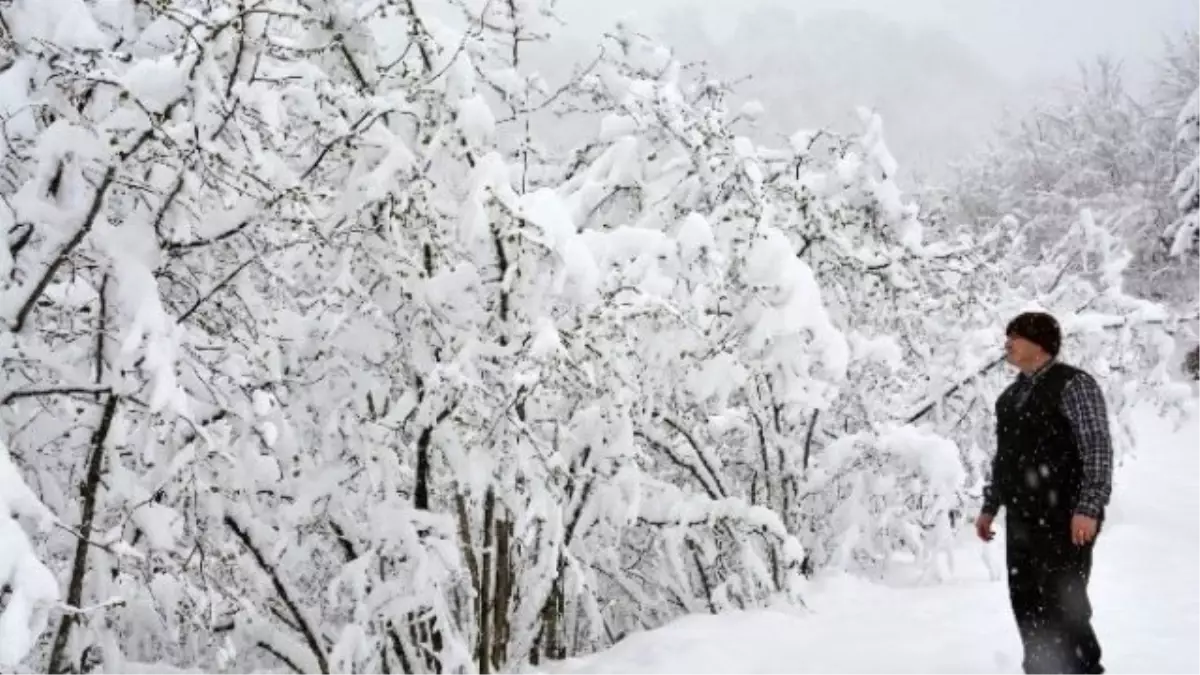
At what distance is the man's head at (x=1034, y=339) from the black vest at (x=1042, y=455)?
0.07 metres

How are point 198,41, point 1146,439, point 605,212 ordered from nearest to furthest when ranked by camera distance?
point 198,41 → point 605,212 → point 1146,439

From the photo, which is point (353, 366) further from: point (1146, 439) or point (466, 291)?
point (1146, 439)

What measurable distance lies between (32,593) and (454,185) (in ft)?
7.52

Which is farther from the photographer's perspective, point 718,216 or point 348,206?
point 718,216

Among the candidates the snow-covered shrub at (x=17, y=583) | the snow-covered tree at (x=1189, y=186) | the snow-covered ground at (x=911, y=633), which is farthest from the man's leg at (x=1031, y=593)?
the snow-covered tree at (x=1189, y=186)

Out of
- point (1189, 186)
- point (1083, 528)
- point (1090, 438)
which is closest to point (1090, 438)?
point (1090, 438)

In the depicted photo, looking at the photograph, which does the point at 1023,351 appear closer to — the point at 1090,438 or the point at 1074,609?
the point at 1090,438

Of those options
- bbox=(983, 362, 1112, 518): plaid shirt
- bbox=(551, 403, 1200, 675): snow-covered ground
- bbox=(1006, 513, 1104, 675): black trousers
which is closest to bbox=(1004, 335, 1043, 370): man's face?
bbox=(983, 362, 1112, 518): plaid shirt

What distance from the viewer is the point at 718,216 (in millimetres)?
5344

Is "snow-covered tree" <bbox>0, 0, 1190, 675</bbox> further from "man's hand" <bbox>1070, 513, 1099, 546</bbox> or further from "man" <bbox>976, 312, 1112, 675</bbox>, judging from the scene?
"man's hand" <bbox>1070, 513, 1099, 546</bbox>

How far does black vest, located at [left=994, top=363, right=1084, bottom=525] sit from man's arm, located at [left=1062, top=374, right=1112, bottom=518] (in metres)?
0.04

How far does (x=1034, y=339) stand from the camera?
4.02m

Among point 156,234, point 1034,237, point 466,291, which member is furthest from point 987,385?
point 1034,237

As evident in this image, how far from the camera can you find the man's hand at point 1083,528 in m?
3.73
